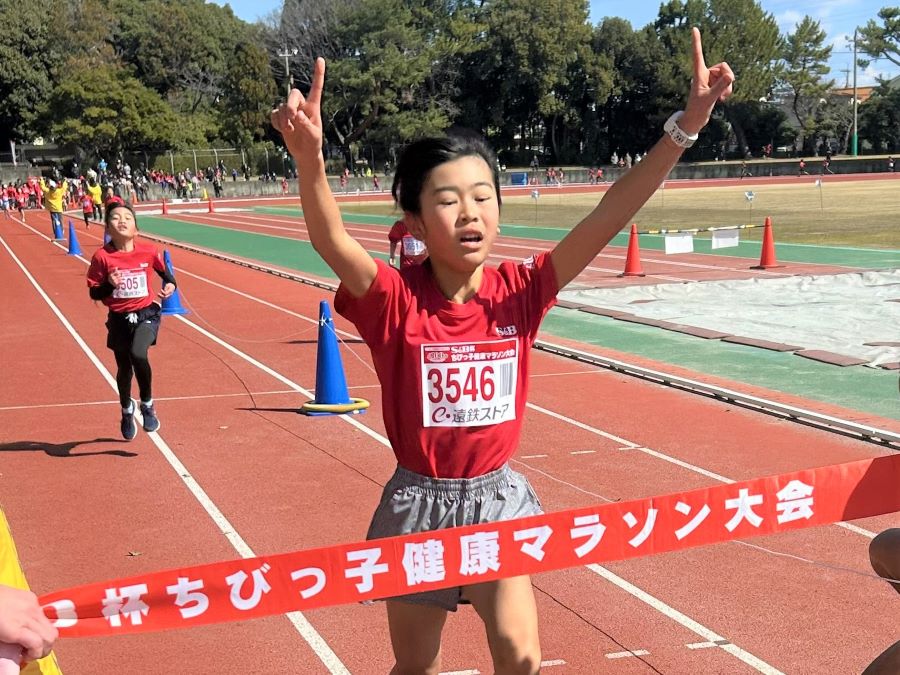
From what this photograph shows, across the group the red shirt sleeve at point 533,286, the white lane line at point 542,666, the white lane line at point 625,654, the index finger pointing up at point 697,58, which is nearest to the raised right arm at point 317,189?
the red shirt sleeve at point 533,286

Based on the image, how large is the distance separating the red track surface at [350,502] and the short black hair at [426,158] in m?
2.33

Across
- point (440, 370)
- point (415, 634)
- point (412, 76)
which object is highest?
point (412, 76)

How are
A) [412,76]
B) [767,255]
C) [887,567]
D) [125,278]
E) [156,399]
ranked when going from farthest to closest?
[412,76]
[767,255]
[156,399]
[125,278]
[887,567]

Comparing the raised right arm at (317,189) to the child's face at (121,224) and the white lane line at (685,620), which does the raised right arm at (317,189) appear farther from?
the child's face at (121,224)

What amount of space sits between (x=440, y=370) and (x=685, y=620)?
101 inches

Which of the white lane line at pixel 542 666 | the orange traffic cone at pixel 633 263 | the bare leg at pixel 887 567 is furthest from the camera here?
the orange traffic cone at pixel 633 263

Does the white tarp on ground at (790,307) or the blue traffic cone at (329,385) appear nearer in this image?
the blue traffic cone at (329,385)

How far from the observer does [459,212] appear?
2.86m

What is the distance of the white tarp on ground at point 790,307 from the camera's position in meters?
12.1

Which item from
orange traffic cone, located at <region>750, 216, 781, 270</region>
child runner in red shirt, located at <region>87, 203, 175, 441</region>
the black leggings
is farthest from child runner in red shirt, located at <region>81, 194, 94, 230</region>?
the black leggings

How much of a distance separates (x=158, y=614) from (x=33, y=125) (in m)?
81.4

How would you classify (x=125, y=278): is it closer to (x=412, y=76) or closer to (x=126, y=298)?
(x=126, y=298)

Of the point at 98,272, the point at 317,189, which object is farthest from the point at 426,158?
the point at 98,272

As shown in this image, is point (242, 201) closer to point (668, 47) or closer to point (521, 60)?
point (521, 60)
